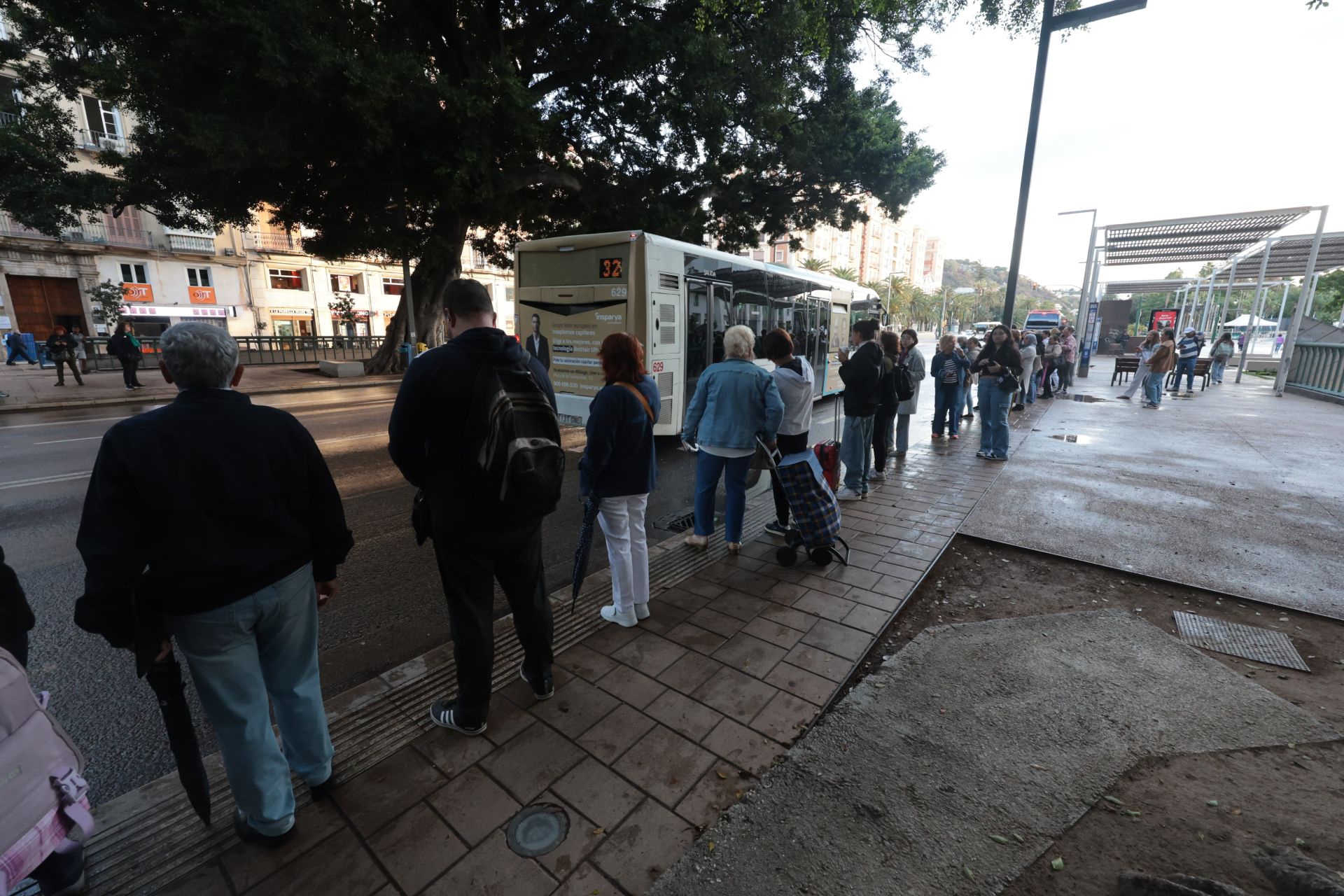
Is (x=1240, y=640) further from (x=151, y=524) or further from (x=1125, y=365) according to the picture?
(x=1125, y=365)

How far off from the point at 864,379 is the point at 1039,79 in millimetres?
5907

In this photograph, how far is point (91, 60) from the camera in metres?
12.8

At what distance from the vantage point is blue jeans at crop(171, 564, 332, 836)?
1.98m

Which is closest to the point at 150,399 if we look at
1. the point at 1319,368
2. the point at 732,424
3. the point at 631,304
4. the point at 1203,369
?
the point at 631,304

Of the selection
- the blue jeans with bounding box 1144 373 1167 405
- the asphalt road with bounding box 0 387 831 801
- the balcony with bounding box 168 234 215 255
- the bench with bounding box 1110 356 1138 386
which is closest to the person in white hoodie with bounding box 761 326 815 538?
the asphalt road with bounding box 0 387 831 801

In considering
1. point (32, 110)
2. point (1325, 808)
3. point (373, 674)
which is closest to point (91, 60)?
point (32, 110)

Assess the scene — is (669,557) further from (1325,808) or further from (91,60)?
(91,60)

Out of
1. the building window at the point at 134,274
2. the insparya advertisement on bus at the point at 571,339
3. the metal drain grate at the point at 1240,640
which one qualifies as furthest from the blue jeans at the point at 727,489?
the building window at the point at 134,274

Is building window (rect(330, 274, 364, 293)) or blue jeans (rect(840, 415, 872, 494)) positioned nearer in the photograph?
blue jeans (rect(840, 415, 872, 494))

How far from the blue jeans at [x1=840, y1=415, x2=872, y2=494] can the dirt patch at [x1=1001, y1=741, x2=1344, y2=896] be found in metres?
4.10

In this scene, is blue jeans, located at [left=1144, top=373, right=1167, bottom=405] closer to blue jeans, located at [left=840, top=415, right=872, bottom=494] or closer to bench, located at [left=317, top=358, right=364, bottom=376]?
blue jeans, located at [left=840, top=415, right=872, bottom=494]

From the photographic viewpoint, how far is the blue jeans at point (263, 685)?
6.49 ft

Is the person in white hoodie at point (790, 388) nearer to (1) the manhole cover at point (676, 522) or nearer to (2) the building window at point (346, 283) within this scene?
(1) the manhole cover at point (676, 522)

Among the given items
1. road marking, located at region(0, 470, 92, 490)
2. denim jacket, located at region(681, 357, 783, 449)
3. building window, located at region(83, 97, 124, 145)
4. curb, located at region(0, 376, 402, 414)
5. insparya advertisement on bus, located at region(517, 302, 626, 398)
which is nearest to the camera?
denim jacket, located at region(681, 357, 783, 449)
